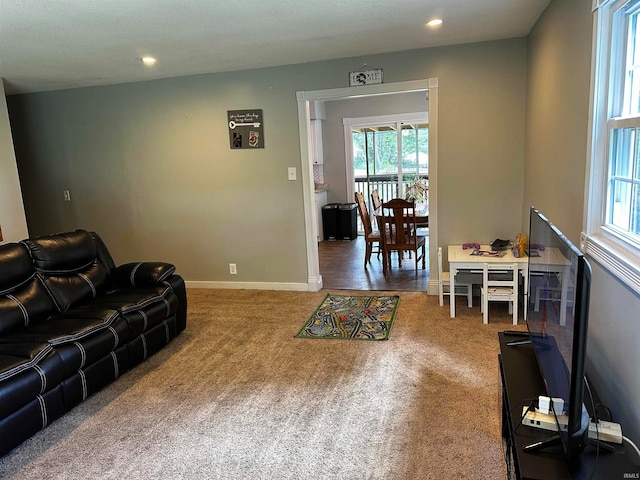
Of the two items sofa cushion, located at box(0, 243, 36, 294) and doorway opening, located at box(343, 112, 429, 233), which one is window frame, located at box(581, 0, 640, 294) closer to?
sofa cushion, located at box(0, 243, 36, 294)

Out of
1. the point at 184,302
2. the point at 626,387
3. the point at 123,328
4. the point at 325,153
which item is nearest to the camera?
the point at 626,387

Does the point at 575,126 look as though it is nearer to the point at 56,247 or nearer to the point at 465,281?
the point at 465,281

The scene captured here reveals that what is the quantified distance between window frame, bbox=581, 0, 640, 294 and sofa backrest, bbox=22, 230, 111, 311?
327 centimetres

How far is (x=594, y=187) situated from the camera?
2.07 meters

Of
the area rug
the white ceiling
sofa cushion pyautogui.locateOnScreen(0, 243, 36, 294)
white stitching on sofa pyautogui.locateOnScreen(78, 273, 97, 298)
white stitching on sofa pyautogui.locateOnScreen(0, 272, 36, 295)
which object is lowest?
the area rug

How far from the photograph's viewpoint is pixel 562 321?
4.98 ft

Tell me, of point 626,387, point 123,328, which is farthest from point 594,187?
point 123,328

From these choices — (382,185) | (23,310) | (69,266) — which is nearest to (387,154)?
(382,185)

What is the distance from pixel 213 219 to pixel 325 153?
140 inches

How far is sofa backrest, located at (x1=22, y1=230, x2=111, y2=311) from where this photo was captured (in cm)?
319

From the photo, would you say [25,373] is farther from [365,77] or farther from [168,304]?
[365,77]

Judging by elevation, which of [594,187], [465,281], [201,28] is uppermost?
[201,28]

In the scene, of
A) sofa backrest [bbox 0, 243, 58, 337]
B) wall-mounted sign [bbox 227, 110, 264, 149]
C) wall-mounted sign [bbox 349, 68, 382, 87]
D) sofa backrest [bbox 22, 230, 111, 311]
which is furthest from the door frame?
sofa backrest [bbox 0, 243, 58, 337]

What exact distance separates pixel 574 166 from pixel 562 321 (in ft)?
3.98
